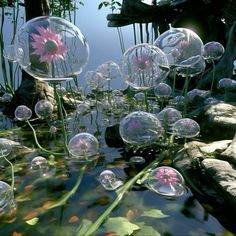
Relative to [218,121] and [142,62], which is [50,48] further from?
[218,121]

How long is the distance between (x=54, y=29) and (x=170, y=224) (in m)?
1.49

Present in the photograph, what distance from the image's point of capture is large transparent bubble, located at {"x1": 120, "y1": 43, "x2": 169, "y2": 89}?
323cm

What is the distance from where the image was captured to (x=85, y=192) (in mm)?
2871

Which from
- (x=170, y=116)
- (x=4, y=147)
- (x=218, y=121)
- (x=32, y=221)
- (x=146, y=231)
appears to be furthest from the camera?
(x=218, y=121)

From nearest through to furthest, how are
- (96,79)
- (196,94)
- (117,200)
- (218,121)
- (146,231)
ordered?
(146,231) < (117,200) < (218,121) < (96,79) < (196,94)

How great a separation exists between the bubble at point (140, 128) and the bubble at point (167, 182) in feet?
1.45

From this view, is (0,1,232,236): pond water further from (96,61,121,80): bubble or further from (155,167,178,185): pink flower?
(96,61,121,80): bubble

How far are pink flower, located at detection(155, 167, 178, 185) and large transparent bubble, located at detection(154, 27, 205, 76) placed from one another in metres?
1.27

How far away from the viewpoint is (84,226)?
2.35 metres

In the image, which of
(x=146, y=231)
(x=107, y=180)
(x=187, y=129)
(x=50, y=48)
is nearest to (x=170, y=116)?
(x=187, y=129)

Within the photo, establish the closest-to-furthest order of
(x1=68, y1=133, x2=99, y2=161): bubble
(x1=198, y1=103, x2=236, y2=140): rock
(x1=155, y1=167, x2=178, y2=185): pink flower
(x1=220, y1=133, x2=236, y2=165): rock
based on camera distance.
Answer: (x1=155, y1=167, x2=178, y2=185): pink flower
(x1=220, y1=133, x2=236, y2=165): rock
(x1=68, y1=133, x2=99, y2=161): bubble
(x1=198, y1=103, x2=236, y2=140): rock

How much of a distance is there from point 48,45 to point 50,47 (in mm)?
20

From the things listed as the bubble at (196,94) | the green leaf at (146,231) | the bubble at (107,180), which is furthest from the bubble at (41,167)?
the bubble at (196,94)

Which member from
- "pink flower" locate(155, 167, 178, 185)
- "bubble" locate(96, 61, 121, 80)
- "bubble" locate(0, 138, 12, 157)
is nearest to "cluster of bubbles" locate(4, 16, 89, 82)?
"bubble" locate(0, 138, 12, 157)
